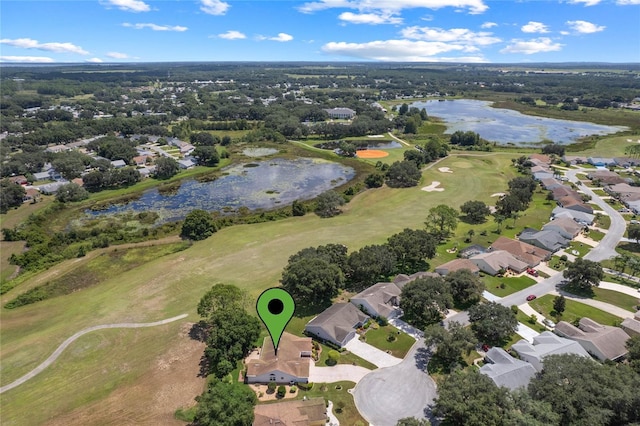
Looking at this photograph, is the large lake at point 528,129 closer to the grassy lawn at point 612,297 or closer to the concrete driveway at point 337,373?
the grassy lawn at point 612,297

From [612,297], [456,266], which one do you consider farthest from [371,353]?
[612,297]

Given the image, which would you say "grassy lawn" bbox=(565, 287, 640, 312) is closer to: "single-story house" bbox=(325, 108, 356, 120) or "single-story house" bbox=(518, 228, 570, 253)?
"single-story house" bbox=(518, 228, 570, 253)

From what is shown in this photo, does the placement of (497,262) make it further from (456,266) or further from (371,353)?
(371,353)

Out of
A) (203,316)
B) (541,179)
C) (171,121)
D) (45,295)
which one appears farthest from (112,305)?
(171,121)

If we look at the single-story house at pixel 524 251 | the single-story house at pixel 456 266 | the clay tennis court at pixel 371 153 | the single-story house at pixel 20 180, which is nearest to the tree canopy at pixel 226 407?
the single-story house at pixel 456 266

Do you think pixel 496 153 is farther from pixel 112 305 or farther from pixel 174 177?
pixel 112 305

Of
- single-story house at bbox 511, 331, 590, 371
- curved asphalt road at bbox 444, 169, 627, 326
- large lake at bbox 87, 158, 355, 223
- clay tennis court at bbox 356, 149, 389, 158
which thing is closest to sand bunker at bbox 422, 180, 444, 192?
large lake at bbox 87, 158, 355, 223
